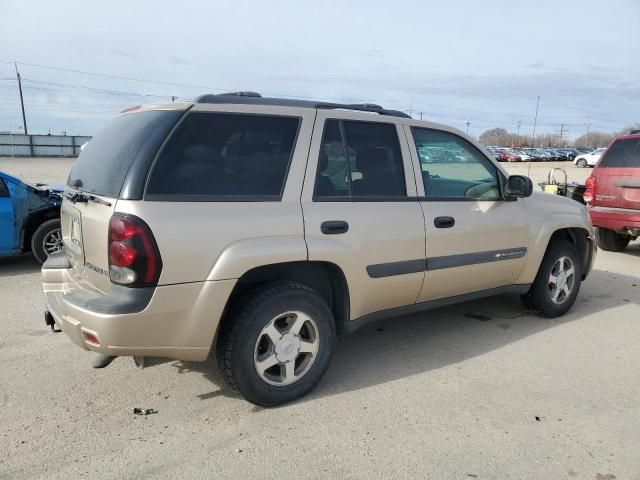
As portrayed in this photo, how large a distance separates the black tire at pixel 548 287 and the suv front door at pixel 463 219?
408 mm

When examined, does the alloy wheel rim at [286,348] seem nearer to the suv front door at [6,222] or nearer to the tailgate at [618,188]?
the suv front door at [6,222]

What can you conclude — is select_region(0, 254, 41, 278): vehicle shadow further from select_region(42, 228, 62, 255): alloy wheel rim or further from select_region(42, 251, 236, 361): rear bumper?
select_region(42, 251, 236, 361): rear bumper

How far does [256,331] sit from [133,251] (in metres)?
0.85

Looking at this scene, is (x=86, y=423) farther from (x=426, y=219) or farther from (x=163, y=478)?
(x=426, y=219)

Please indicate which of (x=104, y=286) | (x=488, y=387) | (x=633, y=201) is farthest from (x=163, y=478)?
(x=633, y=201)

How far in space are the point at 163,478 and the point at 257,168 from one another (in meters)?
1.74

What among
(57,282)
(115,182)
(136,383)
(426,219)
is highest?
(115,182)

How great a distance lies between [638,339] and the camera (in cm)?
447

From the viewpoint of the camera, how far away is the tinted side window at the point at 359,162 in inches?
132

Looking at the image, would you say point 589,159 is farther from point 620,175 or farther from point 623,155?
point 620,175

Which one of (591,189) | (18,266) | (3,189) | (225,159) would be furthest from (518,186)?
(18,266)

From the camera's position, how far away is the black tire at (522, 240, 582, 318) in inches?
189

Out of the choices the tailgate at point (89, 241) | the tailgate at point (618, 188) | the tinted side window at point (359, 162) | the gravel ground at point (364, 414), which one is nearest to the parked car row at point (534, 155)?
the tailgate at point (618, 188)

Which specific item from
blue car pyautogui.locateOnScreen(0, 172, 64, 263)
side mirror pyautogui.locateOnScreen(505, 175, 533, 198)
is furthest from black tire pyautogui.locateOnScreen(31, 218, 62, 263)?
side mirror pyautogui.locateOnScreen(505, 175, 533, 198)
